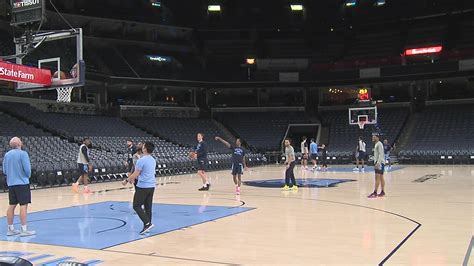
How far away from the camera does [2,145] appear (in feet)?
68.4

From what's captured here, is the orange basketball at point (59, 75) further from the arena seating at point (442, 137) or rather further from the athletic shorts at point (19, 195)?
the arena seating at point (442, 137)

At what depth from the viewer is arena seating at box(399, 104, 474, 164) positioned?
1277 inches

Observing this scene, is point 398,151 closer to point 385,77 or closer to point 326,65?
point 385,77

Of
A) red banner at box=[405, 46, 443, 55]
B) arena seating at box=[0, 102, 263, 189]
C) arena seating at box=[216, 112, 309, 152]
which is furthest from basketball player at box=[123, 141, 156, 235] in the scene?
red banner at box=[405, 46, 443, 55]

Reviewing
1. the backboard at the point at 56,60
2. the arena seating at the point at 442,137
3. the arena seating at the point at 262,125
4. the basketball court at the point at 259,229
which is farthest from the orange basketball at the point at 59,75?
the arena seating at the point at 262,125

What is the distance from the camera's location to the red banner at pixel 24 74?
12.0 m

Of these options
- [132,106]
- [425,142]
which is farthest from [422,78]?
[132,106]

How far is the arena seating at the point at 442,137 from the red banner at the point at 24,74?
1045 inches

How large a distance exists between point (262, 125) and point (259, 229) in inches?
1313

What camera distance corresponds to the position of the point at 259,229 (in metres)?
8.79

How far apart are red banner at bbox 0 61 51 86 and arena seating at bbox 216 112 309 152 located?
1057 inches

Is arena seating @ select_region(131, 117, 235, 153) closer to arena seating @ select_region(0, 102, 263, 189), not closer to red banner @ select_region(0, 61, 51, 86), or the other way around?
arena seating @ select_region(0, 102, 263, 189)

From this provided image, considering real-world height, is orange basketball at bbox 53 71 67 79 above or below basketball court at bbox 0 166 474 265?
above

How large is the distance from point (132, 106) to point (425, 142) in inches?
878
